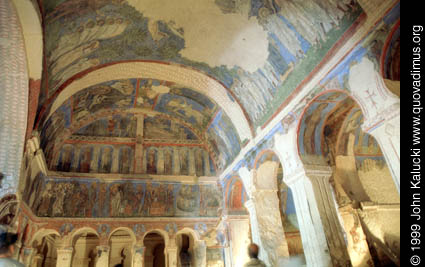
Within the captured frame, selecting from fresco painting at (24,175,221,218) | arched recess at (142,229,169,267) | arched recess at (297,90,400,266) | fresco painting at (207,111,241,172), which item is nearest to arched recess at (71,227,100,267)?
arched recess at (142,229,169,267)

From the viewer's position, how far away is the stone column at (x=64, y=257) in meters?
10.1

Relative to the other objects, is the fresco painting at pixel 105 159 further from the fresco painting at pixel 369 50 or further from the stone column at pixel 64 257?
the fresco painting at pixel 369 50

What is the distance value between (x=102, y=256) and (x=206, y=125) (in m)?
6.51

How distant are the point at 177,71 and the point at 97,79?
2.72 m

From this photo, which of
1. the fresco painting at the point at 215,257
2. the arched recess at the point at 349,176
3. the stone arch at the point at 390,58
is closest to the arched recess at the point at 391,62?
the stone arch at the point at 390,58

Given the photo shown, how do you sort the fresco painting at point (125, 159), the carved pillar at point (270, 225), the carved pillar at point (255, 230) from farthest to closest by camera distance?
the fresco painting at point (125, 159)
the carved pillar at point (255, 230)
the carved pillar at point (270, 225)

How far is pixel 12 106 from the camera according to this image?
21.6 feet

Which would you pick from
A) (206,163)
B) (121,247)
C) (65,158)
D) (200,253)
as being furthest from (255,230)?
(121,247)

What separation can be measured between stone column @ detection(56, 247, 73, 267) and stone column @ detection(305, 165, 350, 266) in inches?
350

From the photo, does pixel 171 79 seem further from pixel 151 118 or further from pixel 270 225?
pixel 270 225

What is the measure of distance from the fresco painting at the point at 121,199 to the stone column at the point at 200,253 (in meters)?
1.16

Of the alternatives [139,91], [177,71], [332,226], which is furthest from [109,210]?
[332,226]

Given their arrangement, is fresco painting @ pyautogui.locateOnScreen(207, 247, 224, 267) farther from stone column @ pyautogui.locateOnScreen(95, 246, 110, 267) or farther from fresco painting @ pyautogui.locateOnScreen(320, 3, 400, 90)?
fresco painting @ pyautogui.locateOnScreen(320, 3, 400, 90)

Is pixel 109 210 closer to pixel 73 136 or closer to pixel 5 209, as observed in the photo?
pixel 73 136
